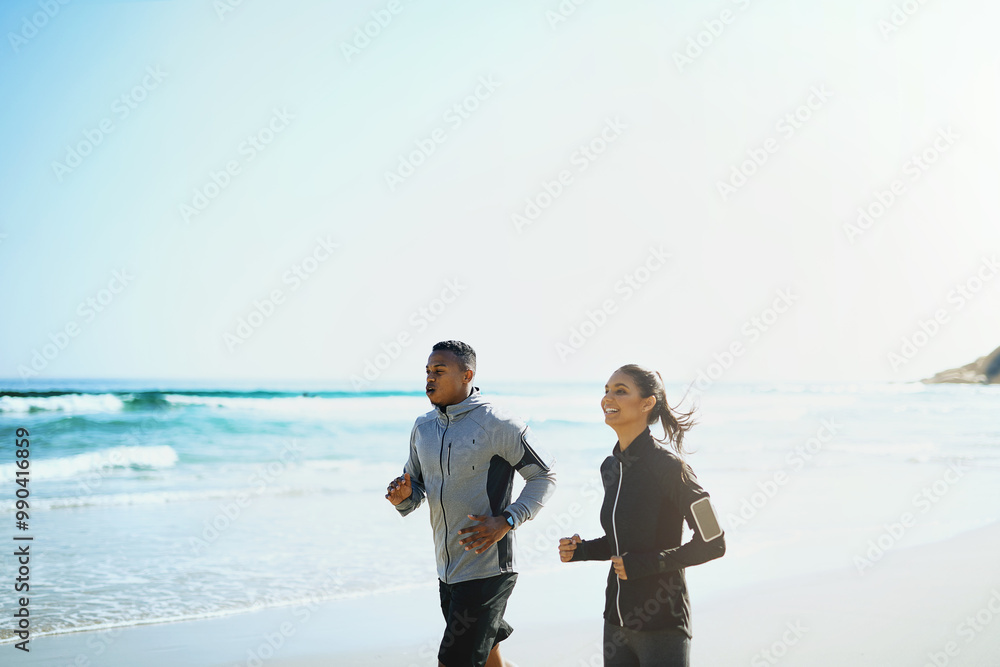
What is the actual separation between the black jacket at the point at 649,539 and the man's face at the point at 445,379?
897 mm

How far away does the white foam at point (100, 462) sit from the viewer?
16.2 meters

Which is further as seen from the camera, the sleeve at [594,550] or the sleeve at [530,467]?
the sleeve at [530,467]

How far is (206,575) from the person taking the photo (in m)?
7.57

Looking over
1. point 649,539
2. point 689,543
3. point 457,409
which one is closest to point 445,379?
point 457,409

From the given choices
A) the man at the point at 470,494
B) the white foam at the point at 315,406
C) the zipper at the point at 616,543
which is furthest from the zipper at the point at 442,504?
the white foam at the point at 315,406

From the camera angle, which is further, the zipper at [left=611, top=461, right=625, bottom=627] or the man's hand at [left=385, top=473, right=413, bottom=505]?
the man's hand at [left=385, top=473, right=413, bottom=505]

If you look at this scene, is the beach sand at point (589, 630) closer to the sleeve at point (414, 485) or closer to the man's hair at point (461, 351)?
the sleeve at point (414, 485)

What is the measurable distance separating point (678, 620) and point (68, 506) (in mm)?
11342

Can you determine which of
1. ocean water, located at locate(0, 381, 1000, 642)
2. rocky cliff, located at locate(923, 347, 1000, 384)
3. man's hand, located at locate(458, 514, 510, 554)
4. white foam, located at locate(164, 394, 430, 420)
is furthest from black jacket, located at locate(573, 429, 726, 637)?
rocky cliff, located at locate(923, 347, 1000, 384)

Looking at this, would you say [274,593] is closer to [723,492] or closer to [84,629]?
[84,629]

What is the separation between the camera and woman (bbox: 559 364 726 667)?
3.02 metres

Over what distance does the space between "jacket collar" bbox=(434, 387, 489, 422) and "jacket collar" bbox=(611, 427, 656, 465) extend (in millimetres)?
890

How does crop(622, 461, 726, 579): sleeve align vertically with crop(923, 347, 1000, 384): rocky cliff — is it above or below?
below

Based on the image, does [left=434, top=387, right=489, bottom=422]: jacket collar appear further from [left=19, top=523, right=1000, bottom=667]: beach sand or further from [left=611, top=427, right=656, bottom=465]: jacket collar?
[left=19, top=523, right=1000, bottom=667]: beach sand
